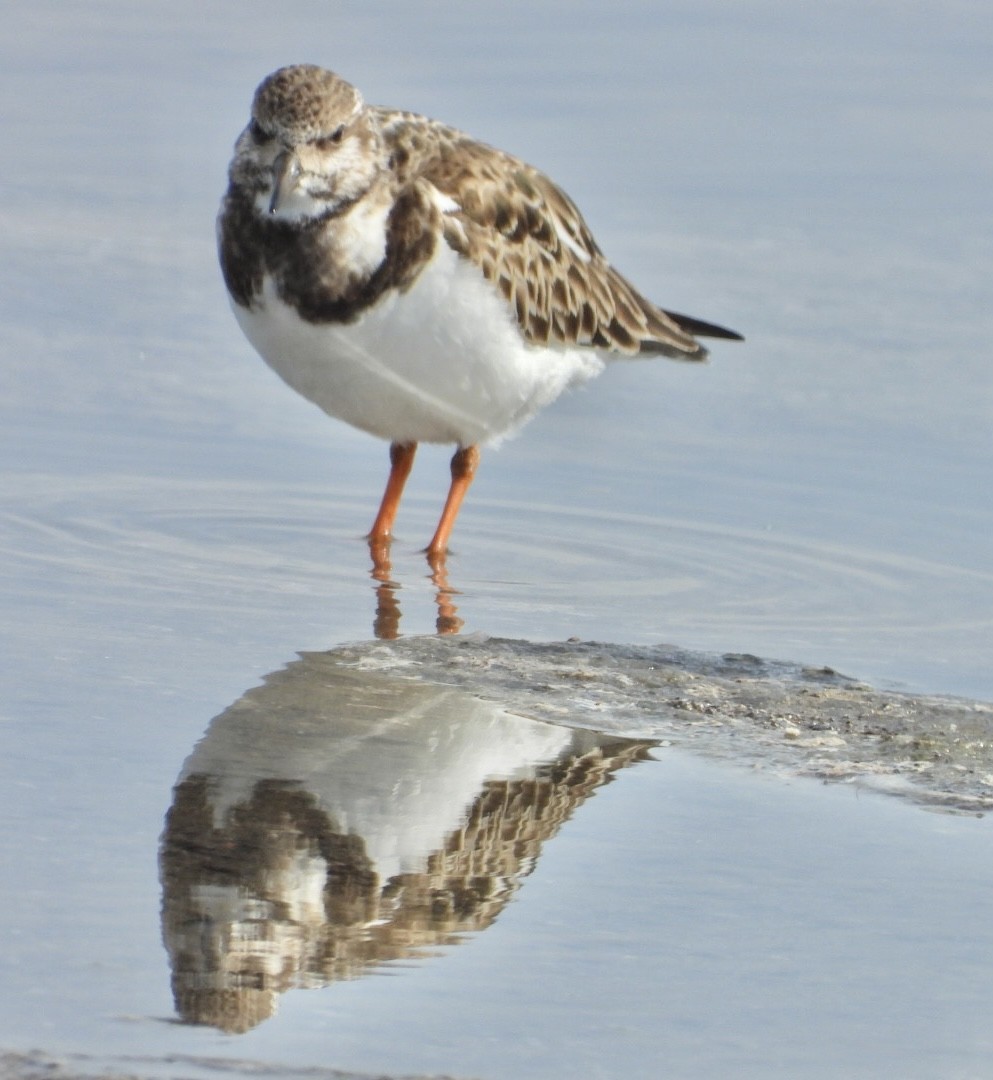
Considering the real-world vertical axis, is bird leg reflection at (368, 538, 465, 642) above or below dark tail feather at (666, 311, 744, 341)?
below

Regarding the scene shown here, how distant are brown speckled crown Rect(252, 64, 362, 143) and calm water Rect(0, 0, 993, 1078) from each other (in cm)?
106

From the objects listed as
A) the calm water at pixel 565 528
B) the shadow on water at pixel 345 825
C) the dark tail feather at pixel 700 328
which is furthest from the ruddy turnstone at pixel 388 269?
the shadow on water at pixel 345 825

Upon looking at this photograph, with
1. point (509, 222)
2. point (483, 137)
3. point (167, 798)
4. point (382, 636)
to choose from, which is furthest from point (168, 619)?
point (483, 137)

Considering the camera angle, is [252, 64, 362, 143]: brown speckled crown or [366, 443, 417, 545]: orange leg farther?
[366, 443, 417, 545]: orange leg

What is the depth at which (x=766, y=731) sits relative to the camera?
4.01 m

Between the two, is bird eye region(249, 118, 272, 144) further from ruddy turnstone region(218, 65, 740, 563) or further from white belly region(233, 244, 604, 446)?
white belly region(233, 244, 604, 446)

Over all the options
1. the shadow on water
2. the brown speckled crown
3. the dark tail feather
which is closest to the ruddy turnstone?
the brown speckled crown

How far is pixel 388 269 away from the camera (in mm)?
5312

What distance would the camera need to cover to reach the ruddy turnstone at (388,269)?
5301 millimetres

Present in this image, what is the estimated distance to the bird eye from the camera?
5.43 metres

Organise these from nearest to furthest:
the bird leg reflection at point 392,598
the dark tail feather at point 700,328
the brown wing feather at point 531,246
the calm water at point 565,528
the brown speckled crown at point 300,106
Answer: the calm water at point 565,528 < the bird leg reflection at point 392,598 < the brown speckled crown at point 300,106 < the brown wing feather at point 531,246 < the dark tail feather at point 700,328

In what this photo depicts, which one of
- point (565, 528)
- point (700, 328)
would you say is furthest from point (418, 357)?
point (700, 328)

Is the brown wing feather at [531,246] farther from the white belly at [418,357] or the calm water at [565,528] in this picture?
the calm water at [565,528]

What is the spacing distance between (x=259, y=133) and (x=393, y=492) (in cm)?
112
